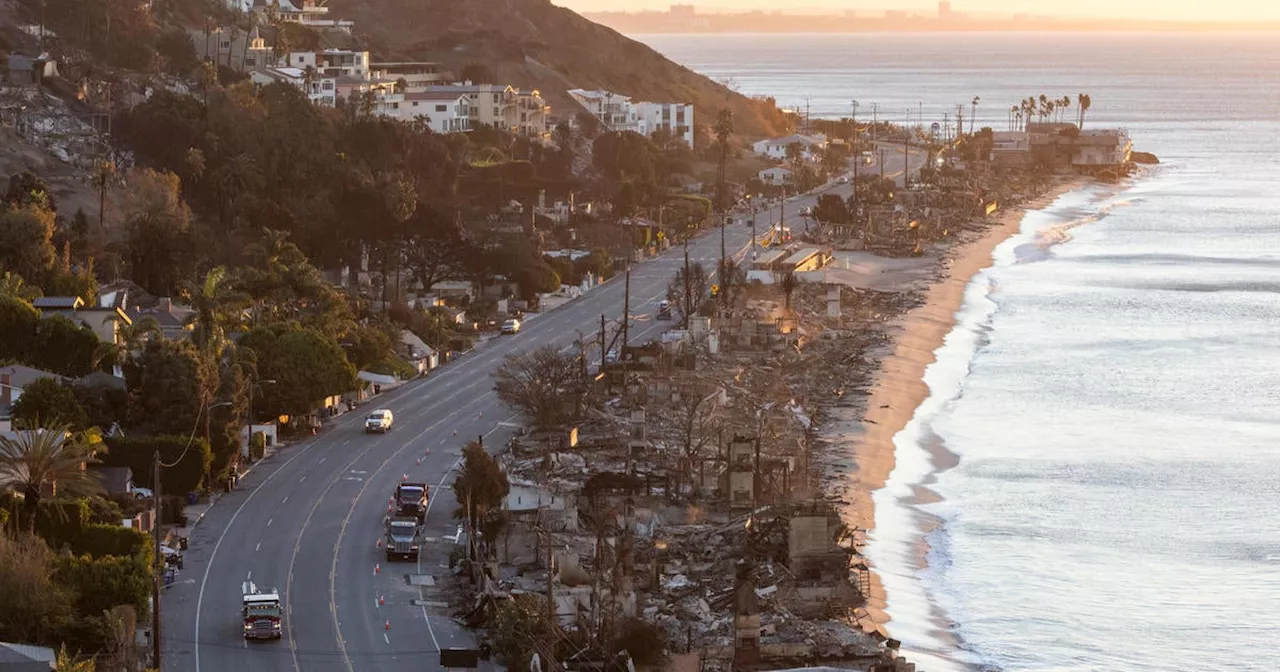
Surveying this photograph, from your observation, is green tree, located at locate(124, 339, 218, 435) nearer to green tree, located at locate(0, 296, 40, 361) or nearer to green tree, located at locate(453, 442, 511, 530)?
green tree, located at locate(0, 296, 40, 361)

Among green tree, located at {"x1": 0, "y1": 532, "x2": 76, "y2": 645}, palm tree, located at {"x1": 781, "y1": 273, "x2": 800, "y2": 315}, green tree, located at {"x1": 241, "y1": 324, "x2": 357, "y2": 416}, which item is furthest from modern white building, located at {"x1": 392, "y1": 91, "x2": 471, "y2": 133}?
green tree, located at {"x1": 0, "y1": 532, "x2": 76, "y2": 645}

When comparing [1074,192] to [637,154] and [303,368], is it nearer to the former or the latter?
[637,154]

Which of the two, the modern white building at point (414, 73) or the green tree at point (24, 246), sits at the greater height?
the modern white building at point (414, 73)

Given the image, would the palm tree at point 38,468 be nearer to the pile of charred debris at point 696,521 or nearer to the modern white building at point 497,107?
the pile of charred debris at point 696,521

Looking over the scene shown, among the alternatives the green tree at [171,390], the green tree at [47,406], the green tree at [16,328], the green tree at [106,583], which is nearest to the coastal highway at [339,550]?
the green tree at [106,583]

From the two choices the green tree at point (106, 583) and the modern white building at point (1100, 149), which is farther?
the modern white building at point (1100, 149)

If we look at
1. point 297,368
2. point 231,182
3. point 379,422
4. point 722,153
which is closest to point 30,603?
point 379,422

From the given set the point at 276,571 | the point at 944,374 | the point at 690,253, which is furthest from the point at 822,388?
the point at 690,253
